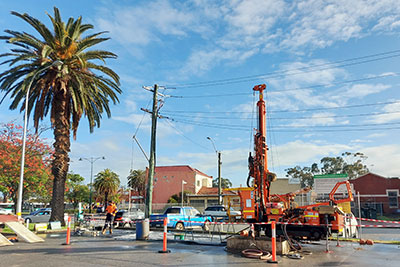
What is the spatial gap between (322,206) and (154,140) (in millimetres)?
12522

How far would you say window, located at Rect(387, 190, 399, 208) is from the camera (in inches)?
1714

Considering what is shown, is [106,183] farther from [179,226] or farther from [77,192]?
[179,226]

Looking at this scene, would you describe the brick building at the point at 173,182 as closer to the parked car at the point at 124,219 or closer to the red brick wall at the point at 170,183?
the red brick wall at the point at 170,183

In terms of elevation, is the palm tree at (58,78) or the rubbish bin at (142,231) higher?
the palm tree at (58,78)

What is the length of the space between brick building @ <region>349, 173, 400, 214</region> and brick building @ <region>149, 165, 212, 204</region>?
80.6 ft

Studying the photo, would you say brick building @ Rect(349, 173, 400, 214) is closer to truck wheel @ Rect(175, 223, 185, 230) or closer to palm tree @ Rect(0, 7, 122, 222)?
truck wheel @ Rect(175, 223, 185, 230)

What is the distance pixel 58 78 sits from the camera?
22000 millimetres

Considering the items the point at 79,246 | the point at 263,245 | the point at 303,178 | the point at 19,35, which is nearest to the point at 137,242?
the point at 79,246

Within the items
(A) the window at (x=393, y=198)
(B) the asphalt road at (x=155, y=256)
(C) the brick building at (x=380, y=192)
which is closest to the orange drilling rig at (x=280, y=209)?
(B) the asphalt road at (x=155, y=256)

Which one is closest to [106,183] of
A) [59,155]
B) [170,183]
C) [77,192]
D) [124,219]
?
[170,183]

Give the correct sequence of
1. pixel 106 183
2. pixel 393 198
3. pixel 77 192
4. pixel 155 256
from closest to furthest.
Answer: pixel 155 256, pixel 393 198, pixel 106 183, pixel 77 192

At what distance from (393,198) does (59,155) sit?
40722mm

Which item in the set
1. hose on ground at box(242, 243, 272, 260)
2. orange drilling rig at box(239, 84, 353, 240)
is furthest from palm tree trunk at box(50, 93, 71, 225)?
hose on ground at box(242, 243, 272, 260)

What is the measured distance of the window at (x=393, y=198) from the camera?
4353 centimetres
